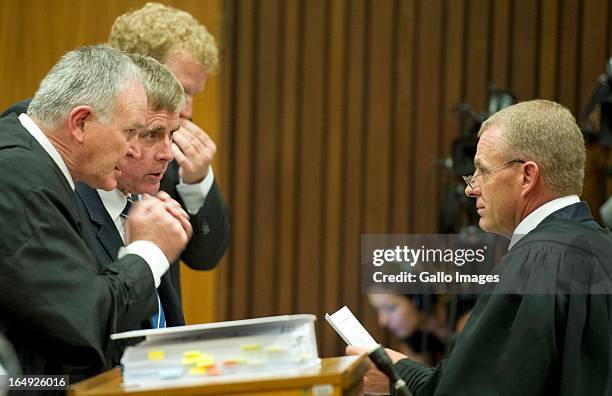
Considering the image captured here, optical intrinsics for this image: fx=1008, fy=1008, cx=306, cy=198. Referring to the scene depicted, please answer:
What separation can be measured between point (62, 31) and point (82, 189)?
3.52 metres

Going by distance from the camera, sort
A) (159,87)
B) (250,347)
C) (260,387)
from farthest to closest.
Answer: (159,87) < (250,347) < (260,387)

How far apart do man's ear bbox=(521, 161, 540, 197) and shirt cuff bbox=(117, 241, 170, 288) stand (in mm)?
1016

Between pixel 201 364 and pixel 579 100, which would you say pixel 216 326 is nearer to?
pixel 201 364

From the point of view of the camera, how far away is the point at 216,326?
1.88m

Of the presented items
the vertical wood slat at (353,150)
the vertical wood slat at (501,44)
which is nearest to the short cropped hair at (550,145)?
the vertical wood slat at (353,150)

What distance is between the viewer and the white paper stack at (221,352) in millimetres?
1861

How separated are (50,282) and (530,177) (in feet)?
4.36

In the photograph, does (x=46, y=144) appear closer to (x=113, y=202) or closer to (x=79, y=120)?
(x=79, y=120)

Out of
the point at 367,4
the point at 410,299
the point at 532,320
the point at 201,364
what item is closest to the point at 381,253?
the point at 532,320

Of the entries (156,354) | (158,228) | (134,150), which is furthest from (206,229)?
(156,354)

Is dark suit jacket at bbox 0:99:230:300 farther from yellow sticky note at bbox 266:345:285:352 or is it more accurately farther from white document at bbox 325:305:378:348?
yellow sticky note at bbox 266:345:285:352

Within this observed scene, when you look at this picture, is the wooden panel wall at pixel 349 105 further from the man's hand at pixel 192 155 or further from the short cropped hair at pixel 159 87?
the short cropped hair at pixel 159 87

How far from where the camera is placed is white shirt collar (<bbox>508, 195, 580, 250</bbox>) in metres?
2.69

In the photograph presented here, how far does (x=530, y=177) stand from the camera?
2711 millimetres
